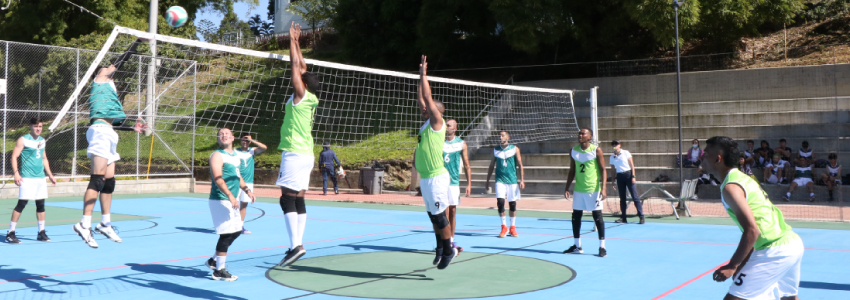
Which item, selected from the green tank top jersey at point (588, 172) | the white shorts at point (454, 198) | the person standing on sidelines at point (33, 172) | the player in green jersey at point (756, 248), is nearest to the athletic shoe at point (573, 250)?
the green tank top jersey at point (588, 172)

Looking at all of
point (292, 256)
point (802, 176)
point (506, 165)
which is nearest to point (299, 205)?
point (292, 256)

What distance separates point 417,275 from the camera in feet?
23.5

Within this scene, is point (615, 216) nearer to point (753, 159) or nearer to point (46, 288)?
point (753, 159)

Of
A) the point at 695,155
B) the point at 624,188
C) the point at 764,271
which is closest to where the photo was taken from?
the point at 764,271

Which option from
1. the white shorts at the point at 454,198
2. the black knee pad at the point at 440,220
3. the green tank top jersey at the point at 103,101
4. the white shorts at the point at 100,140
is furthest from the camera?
the white shorts at the point at 454,198

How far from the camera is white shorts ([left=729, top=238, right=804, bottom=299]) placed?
3828mm

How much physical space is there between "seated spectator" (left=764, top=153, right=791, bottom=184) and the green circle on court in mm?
11577

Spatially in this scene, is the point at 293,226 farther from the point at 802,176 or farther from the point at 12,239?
the point at 802,176

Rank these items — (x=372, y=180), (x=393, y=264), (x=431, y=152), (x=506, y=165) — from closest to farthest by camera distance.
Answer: (x=431, y=152) < (x=393, y=264) < (x=506, y=165) < (x=372, y=180)

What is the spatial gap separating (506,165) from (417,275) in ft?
13.0

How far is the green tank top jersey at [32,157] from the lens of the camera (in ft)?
31.9

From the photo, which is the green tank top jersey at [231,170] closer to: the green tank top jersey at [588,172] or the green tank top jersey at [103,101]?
the green tank top jersey at [103,101]

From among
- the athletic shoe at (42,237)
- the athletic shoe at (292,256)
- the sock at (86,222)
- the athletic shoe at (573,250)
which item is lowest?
the athletic shoe at (573,250)

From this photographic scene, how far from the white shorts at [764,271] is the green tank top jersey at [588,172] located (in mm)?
4909
